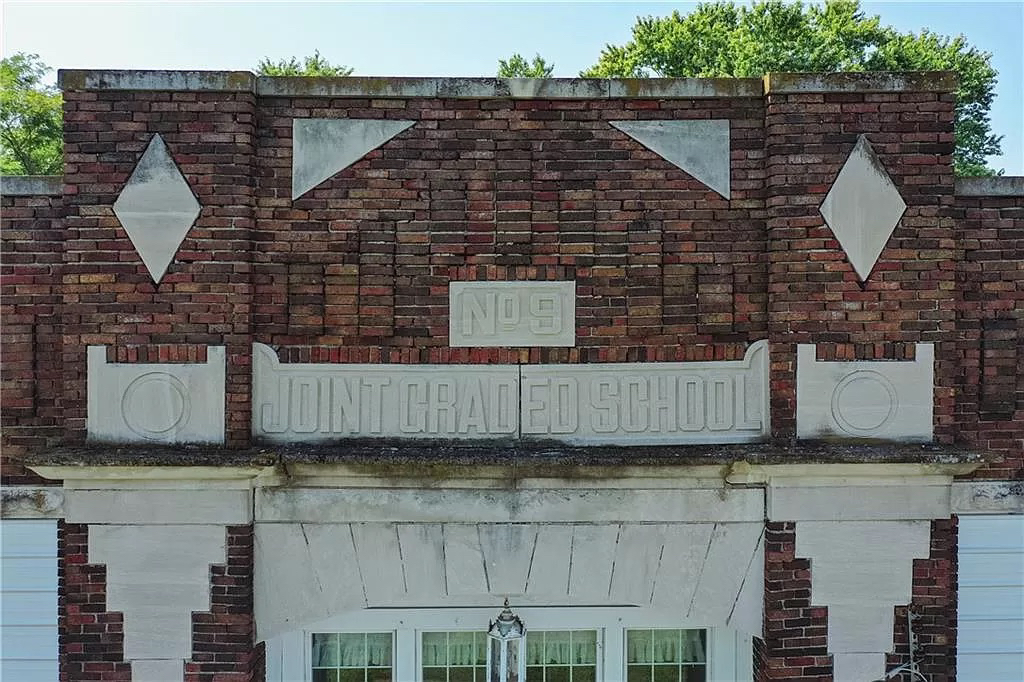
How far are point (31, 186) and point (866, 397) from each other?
18.2 feet

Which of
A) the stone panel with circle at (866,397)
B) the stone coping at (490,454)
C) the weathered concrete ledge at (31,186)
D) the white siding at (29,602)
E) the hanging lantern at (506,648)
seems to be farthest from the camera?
the white siding at (29,602)

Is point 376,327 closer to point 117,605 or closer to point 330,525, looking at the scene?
point 330,525

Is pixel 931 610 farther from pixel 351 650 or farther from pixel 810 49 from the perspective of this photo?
pixel 810 49

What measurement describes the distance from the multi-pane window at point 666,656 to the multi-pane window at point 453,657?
105 centimetres

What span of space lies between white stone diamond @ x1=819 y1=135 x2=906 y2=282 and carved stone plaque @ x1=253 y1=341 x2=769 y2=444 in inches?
34.1

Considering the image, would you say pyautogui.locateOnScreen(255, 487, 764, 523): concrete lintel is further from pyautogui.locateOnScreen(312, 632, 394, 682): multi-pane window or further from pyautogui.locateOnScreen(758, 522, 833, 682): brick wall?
pyautogui.locateOnScreen(312, 632, 394, 682): multi-pane window

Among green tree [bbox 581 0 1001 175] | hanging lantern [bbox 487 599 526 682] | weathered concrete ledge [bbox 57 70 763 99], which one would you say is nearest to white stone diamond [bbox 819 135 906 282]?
weathered concrete ledge [bbox 57 70 763 99]

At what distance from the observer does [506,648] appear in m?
4.07

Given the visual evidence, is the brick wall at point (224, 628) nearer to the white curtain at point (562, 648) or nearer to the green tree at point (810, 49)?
the white curtain at point (562, 648)

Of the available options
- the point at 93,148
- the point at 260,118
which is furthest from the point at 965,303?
the point at 93,148

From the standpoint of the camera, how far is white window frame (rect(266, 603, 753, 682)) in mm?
4602

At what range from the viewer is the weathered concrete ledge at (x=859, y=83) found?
13.5 feet

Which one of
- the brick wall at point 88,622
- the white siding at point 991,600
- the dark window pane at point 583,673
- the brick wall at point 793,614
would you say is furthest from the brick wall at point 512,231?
the dark window pane at point 583,673

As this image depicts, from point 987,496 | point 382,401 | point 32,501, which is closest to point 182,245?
point 382,401
